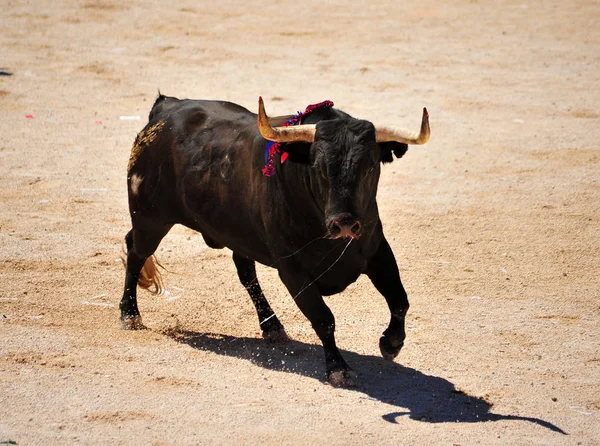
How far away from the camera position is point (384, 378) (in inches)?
250

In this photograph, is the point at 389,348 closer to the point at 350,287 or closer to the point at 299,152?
the point at 299,152

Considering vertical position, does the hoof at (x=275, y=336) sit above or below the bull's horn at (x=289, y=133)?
below

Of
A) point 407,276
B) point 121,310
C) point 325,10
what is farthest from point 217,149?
point 325,10

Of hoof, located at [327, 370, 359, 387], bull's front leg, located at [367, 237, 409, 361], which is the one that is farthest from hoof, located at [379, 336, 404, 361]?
hoof, located at [327, 370, 359, 387]

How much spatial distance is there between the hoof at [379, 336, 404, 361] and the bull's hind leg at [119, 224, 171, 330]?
1.84m

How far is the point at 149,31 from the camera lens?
51.2 feet

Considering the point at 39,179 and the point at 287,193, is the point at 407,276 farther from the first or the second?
the point at 39,179

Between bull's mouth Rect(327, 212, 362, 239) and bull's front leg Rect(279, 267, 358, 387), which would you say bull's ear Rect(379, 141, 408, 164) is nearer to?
bull's mouth Rect(327, 212, 362, 239)

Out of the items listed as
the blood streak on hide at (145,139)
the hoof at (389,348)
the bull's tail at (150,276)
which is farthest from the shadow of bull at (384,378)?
the blood streak on hide at (145,139)

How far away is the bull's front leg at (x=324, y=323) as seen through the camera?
619 cm

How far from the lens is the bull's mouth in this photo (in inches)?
222

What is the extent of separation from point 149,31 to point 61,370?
32.7 feet

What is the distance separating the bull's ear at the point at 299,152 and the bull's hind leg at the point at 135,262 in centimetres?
165

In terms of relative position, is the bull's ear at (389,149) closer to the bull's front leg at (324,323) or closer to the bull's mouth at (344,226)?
the bull's mouth at (344,226)
